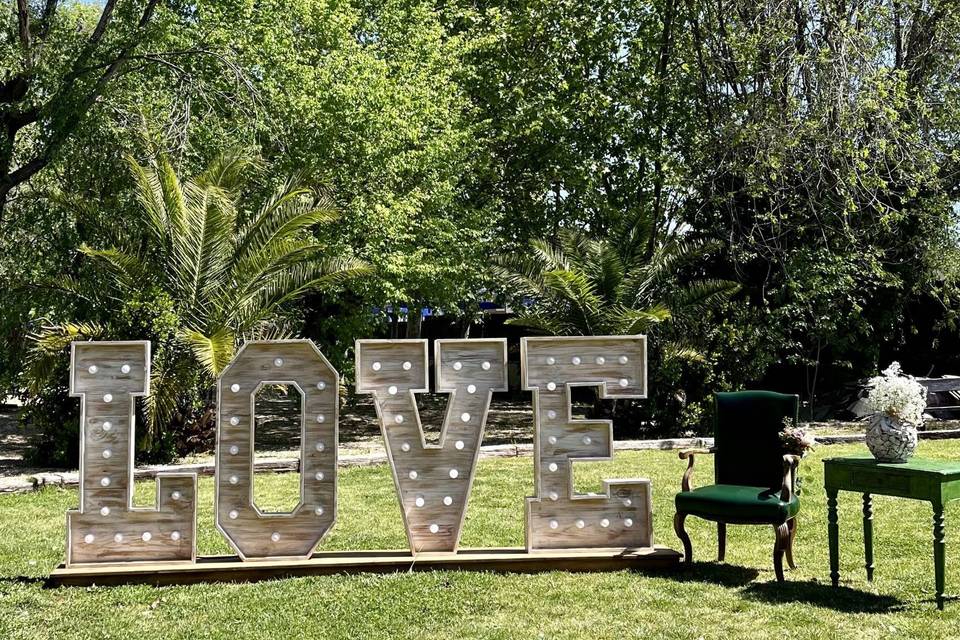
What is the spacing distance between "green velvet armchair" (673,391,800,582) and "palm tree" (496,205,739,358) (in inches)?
300

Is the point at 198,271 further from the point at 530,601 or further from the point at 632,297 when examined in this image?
the point at 530,601

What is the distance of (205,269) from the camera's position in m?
13.2

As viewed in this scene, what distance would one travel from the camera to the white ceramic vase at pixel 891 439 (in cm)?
639

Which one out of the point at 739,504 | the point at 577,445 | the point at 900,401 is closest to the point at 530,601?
the point at 577,445

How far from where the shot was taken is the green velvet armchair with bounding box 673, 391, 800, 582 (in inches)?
263

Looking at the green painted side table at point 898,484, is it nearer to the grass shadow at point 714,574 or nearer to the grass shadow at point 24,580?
the grass shadow at point 714,574

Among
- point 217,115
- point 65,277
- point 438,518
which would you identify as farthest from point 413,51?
point 438,518

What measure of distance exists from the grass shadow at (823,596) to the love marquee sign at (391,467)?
2.42 feet

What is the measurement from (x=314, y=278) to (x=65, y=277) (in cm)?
338

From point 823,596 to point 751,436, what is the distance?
55.4 inches

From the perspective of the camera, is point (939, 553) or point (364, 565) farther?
point (364, 565)

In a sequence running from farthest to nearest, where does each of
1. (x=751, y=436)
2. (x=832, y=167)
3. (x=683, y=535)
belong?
(x=832, y=167) → (x=751, y=436) → (x=683, y=535)

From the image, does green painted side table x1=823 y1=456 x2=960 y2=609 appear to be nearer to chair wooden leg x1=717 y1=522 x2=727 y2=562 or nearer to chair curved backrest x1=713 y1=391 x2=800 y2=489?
chair curved backrest x1=713 y1=391 x2=800 y2=489

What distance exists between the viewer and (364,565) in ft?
22.8
